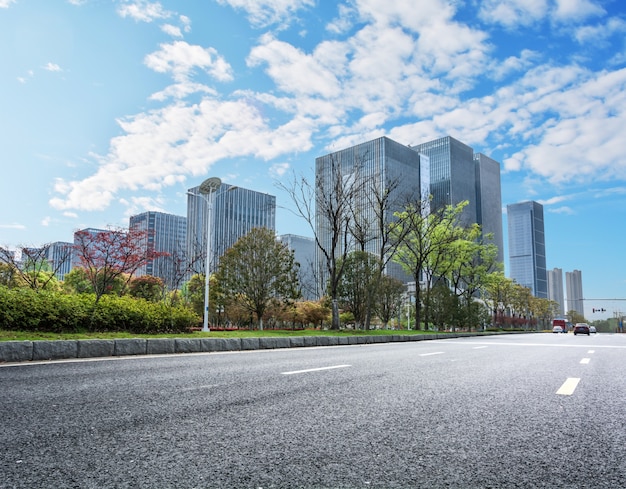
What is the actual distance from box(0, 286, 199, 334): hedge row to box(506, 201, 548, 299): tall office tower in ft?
633

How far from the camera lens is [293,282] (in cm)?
3000

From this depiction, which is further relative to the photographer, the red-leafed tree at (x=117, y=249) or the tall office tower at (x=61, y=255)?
the tall office tower at (x=61, y=255)

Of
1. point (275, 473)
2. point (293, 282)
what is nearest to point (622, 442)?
point (275, 473)

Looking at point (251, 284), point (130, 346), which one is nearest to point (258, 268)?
point (251, 284)

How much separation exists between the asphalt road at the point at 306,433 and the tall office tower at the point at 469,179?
130501mm

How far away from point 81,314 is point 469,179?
5626 inches

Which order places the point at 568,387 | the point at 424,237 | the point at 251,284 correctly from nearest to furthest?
the point at 568,387
the point at 251,284
the point at 424,237

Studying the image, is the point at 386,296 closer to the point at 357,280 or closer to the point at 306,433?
the point at 357,280

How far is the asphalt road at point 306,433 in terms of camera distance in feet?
→ 9.10

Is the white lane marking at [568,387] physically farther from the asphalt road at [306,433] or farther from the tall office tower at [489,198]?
the tall office tower at [489,198]

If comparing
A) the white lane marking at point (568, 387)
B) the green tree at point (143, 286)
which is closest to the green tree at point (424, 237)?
the green tree at point (143, 286)

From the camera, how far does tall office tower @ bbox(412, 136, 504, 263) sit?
13825 centimetres

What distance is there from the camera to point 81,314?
13.9 m

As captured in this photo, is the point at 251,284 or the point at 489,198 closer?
the point at 251,284
